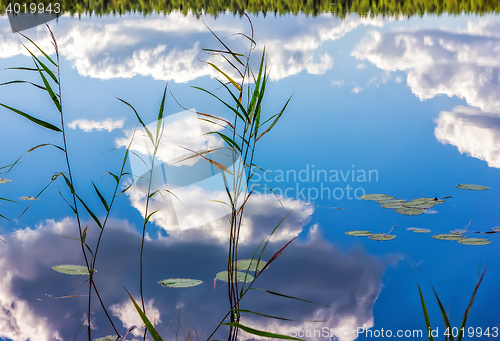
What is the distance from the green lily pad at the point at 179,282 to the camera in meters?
2.66

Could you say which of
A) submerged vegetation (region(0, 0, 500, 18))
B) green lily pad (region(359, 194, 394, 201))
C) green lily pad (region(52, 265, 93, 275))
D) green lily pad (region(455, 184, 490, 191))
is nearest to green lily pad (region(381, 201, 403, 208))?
green lily pad (region(359, 194, 394, 201))

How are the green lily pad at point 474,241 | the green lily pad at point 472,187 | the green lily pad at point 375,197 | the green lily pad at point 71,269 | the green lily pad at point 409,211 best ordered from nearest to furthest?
1. the green lily pad at point 71,269
2. the green lily pad at point 474,241
3. the green lily pad at point 409,211
4. the green lily pad at point 375,197
5. the green lily pad at point 472,187

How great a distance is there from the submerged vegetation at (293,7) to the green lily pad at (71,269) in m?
13.7

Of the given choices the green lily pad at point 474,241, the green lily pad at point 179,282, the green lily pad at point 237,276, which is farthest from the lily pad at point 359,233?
the green lily pad at point 179,282

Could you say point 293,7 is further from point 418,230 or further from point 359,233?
point 359,233

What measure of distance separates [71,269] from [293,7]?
52.2ft

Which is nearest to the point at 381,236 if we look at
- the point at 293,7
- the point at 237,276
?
the point at 237,276

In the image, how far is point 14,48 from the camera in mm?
9523

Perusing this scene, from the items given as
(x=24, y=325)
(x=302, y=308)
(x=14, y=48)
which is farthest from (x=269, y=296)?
(x=14, y=48)

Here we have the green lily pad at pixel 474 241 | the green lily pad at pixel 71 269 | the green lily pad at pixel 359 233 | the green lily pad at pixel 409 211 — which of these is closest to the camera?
the green lily pad at pixel 71 269

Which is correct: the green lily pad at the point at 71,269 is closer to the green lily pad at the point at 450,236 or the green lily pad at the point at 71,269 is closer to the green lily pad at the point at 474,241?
the green lily pad at the point at 450,236

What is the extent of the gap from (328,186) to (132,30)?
36.6 ft

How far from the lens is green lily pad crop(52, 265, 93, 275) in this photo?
2738 millimetres

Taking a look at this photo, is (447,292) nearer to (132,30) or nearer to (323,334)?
(323,334)
